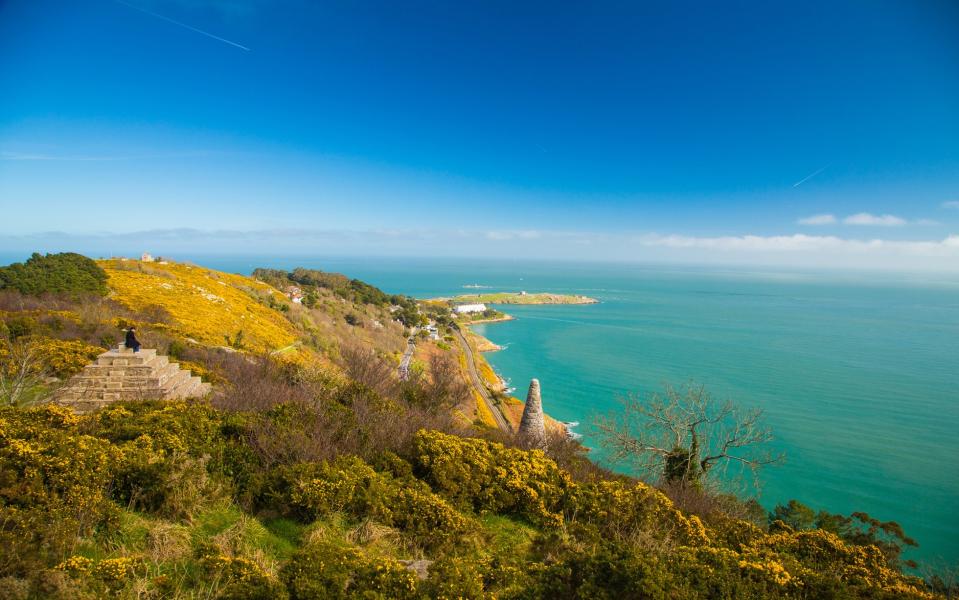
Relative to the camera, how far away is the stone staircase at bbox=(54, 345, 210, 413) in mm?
10390

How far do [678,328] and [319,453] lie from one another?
86.7 meters

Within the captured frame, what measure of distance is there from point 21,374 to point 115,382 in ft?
7.96

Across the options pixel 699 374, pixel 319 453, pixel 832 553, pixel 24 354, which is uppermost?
pixel 24 354

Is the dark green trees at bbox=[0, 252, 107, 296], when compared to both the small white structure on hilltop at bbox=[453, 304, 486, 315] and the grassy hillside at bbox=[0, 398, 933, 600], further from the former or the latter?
the small white structure on hilltop at bbox=[453, 304, 486, 315]

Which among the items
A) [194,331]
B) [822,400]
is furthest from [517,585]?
[822,400]

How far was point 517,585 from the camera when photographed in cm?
544

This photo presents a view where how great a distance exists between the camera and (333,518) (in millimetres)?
7016

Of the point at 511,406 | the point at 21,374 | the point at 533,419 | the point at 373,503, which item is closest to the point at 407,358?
the point at 511,406

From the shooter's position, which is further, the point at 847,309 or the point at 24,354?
the point at 847,309

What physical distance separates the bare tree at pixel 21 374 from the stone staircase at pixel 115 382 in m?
1.26

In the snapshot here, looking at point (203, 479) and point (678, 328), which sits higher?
point (203, 479)

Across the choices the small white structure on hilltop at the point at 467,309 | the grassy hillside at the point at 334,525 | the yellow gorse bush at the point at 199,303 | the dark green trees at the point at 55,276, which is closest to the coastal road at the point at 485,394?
the grassy hillside at the point at 334,525

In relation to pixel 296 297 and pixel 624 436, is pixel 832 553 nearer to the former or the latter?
pixel 624 436

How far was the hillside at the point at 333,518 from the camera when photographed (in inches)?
195
